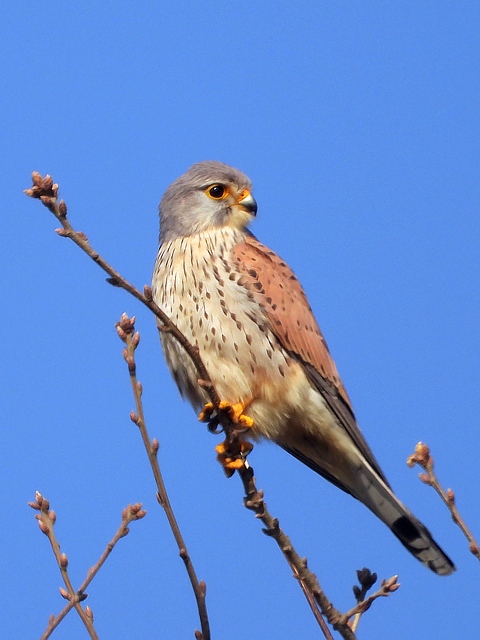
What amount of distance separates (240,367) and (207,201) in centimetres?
98

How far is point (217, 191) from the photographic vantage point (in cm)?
457

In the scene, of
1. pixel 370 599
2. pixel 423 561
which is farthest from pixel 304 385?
pixel 370 599

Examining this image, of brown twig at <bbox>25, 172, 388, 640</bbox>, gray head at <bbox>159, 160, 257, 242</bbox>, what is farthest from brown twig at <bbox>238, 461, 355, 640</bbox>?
gray head at <bbox>159, 160, 257, 242</bbox>

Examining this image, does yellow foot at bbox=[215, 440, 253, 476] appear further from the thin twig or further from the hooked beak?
the hooked beak

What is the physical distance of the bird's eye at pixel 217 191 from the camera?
4.56 metres

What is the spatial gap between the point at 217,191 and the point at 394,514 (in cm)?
170

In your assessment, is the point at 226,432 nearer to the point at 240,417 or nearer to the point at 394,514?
the point at 240,417

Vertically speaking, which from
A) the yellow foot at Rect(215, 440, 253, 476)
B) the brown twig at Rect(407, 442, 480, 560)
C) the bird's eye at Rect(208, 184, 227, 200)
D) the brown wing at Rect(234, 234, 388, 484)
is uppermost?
the bird's eye at Rect(208, 184, 227, 200)

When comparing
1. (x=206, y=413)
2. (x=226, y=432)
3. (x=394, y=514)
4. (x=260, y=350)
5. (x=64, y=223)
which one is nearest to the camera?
(x=64, y=223)

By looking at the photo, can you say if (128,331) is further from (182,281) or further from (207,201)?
(207,201)

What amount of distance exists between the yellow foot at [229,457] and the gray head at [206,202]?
1.08m

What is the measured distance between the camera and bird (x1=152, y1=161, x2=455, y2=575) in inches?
155

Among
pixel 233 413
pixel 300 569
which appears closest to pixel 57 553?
pixel 300 569

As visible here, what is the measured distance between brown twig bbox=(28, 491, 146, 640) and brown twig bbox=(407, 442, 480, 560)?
0.86 m
